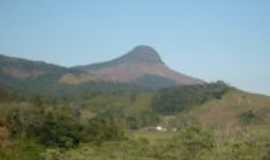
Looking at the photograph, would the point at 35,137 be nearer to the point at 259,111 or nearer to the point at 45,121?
the point at 45,121

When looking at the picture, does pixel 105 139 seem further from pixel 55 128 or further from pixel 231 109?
pixel 231 109

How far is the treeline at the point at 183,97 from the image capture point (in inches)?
3686

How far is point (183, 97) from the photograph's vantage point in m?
95.9

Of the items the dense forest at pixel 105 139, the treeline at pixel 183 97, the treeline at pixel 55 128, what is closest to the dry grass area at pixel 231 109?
the dense forest at pixel 105 139

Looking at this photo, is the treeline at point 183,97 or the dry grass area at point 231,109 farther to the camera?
the treeline at point 183,97

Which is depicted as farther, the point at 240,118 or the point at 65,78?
the point at 65,78

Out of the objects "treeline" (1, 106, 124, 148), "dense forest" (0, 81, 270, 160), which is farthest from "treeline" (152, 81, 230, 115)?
"treeline" (1, 106, 124, 148)

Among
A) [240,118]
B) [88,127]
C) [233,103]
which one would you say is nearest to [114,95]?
[233,103]

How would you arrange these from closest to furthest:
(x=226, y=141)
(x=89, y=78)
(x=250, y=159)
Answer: (x=250, y=159) → (x=226, y=141) → (x=89, y=78)

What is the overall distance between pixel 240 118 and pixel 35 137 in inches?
1552

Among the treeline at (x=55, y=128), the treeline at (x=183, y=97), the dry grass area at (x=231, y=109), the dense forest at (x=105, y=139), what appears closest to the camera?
the dense forest at (x=105, y=139)

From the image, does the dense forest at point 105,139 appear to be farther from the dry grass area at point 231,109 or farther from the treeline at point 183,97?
the treeline at point 183,97

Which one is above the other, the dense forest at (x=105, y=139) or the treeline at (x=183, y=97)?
the treeline at (x=183, y=97)

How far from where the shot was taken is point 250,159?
3469 centimetres
